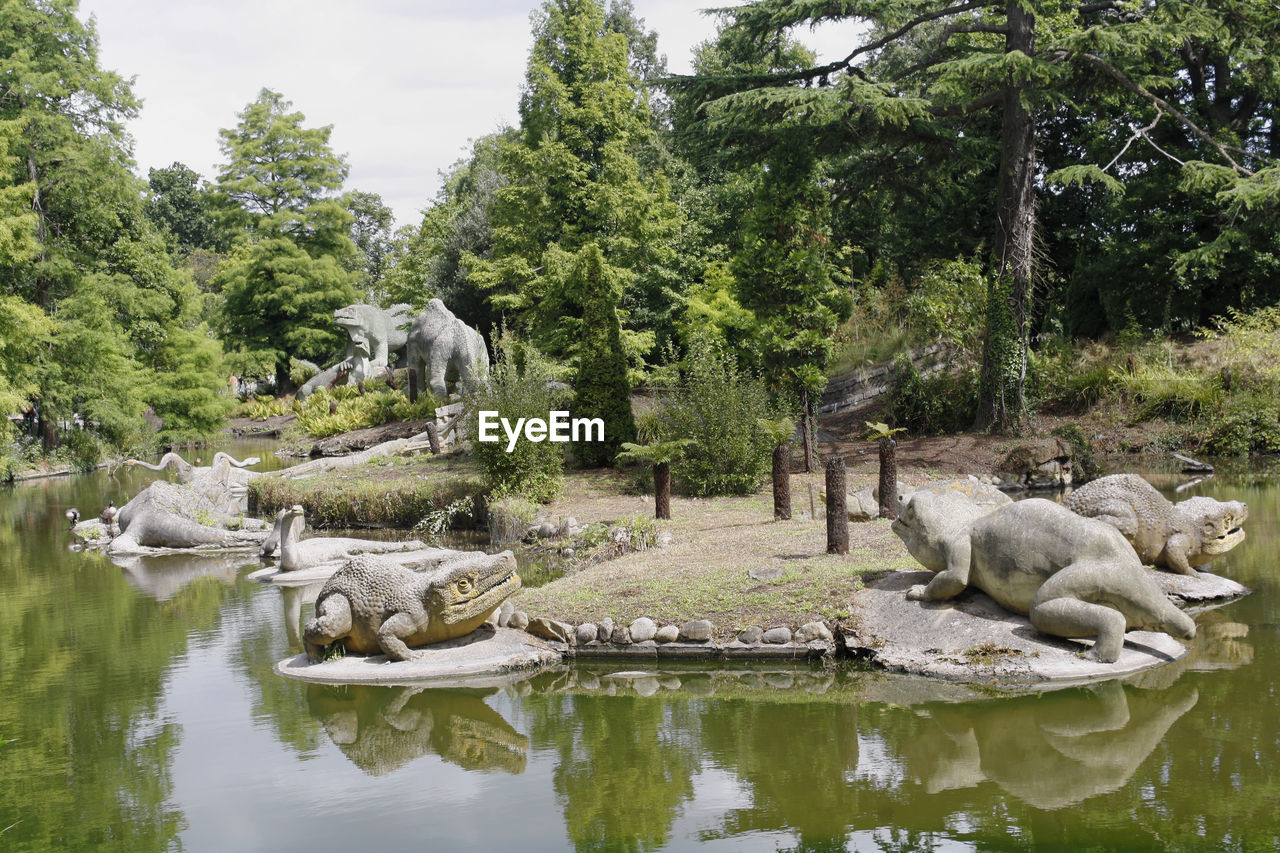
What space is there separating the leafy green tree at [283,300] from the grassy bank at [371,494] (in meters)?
21.7

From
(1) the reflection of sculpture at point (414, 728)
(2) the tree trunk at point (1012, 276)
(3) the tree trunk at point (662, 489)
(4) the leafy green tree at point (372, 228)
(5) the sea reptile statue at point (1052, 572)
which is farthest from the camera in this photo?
(4) the leafy green tree at point (372, 228)

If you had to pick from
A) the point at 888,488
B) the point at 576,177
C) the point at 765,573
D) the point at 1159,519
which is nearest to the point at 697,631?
the point at 765,573

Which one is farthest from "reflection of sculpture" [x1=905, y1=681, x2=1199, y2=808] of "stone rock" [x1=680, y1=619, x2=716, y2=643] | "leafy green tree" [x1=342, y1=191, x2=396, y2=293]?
"leafy green tree" [x1=342, y1=191, x2=396, y2=293]

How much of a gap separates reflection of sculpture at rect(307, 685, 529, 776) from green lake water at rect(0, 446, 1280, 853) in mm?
23

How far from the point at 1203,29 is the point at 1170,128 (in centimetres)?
572

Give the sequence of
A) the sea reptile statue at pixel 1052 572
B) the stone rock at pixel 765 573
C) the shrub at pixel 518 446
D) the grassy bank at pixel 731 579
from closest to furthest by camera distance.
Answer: the sea reptile statue at pixel 1052 572
the grassy bank at pixel 731 579
the stone rock at pixel 765 573
the shrub at pixel 518 446

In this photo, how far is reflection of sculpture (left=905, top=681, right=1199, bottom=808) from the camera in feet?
18.9

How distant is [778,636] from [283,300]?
113 ft

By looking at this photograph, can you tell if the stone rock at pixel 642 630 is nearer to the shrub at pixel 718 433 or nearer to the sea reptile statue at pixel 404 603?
→ the sea reptile statue at pixel 404 603

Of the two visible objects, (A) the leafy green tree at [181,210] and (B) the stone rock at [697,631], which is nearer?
(B) the stone rock at [697,631]

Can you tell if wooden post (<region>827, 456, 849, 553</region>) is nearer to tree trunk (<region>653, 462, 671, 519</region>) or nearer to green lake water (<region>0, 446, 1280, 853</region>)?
green lake water (<region>0, 446, 1280, 853</region>)

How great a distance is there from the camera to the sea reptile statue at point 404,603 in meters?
8.16

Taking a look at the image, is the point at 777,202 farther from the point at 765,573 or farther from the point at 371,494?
the point at 765,573

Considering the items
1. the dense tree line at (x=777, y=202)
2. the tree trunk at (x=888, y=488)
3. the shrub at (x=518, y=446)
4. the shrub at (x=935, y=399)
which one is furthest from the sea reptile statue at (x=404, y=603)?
the shrub at (x=935, y=399)
